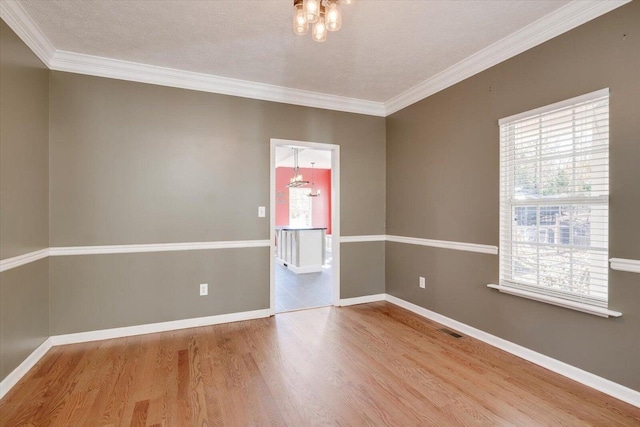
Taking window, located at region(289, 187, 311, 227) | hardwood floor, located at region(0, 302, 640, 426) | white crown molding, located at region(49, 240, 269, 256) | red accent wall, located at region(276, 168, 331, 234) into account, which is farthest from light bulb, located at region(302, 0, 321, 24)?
window, located at region(289, 187, 311, 227)

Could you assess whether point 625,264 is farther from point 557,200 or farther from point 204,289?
point 204,289

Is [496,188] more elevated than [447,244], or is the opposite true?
[496,188]

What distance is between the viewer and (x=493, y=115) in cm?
282

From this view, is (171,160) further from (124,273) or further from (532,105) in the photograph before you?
(532,105)

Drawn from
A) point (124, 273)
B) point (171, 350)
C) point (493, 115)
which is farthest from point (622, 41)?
point (124, 273)

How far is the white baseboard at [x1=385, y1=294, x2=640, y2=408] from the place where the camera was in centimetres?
197

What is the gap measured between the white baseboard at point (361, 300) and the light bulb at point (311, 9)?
326 cm

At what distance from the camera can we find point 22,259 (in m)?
2.31

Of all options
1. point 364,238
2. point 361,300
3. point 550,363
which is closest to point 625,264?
point 550,363

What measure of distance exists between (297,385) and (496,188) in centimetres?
239

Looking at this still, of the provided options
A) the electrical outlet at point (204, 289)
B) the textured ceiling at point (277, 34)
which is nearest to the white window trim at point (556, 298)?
the textured ceiling at point (277, 34)

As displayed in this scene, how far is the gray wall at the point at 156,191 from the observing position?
9.43 feet

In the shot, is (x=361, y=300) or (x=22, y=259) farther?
(x=361, y=300)

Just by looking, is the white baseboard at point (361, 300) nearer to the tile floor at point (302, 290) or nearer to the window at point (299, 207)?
the tile floor at point (302, 290)
